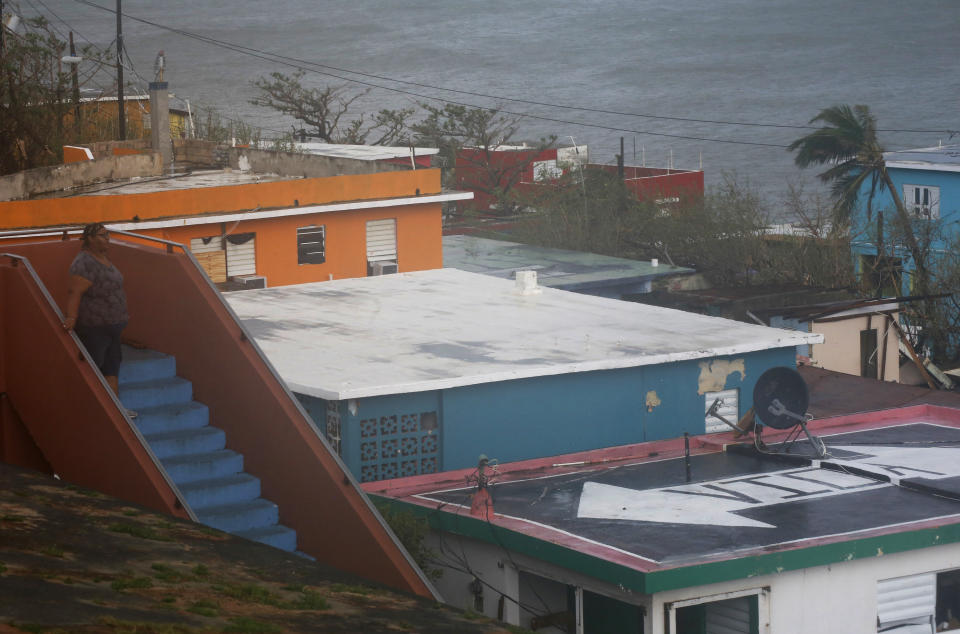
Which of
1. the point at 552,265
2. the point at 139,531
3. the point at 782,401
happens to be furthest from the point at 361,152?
the point at 139,531

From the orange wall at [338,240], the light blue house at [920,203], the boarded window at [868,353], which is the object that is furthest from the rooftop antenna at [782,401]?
the light blue house at [920,203]

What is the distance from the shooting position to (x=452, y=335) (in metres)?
21.4

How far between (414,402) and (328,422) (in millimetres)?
1159

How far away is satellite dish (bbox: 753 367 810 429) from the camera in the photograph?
59.3 feet

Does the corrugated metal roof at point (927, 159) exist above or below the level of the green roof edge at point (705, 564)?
above

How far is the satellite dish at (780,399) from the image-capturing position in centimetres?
1806

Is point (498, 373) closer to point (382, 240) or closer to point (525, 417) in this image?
point (525, 417)

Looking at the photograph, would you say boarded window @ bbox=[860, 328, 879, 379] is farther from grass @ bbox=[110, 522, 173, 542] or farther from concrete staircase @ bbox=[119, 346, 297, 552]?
grass @ bbox=[110, 522, 173, 542]

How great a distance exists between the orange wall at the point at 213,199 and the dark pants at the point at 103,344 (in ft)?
45.3

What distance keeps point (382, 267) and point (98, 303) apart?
784 inches

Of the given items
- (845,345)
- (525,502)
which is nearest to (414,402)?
(525,502)

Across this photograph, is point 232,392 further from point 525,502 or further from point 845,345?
point 845,345

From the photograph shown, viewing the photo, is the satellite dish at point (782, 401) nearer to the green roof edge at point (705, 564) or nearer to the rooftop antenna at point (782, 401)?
the rooftop antenna at point (782, 401)

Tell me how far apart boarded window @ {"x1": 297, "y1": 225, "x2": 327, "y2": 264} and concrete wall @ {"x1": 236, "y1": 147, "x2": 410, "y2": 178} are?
285 centimetres
